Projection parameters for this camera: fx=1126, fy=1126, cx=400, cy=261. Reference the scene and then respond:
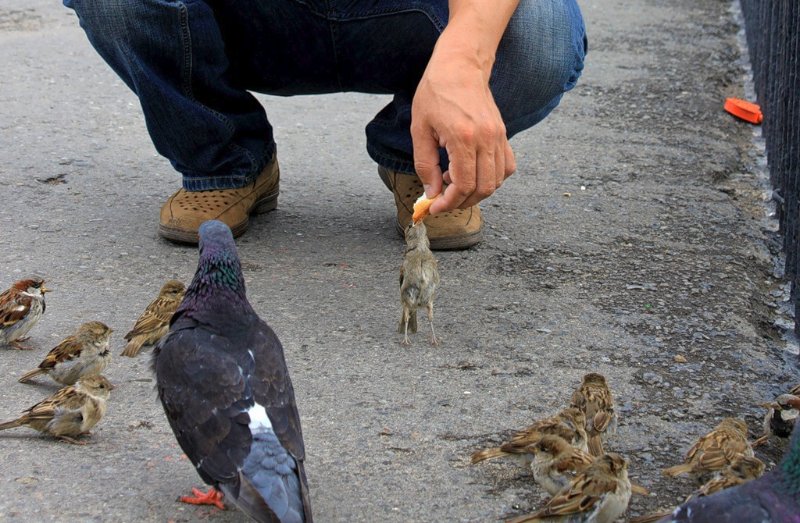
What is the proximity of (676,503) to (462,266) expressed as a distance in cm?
209

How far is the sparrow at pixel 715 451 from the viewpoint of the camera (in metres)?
Answer: 3.41

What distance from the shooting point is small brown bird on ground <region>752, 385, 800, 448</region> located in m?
3.81

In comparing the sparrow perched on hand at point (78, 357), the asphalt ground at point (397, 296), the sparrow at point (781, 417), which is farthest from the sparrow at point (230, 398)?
the sparrow at point (781, 417)

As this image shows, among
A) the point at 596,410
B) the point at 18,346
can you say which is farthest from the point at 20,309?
the point at 596,410

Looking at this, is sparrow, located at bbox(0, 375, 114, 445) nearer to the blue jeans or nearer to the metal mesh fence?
the blue jeans

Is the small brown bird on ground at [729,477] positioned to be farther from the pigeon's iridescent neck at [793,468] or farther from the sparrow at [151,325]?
the sparrow at [151,325]

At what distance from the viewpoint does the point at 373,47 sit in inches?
201

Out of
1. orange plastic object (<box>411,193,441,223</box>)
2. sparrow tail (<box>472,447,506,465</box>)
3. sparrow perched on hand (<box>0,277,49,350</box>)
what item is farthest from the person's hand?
sparrow perched on hand (<box>0,277,49,350</box>)

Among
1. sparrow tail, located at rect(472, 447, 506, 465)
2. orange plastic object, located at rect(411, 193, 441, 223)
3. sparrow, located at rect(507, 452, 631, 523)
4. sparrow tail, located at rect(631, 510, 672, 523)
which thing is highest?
orange plastic object, located at rect(411, 193, 441, 223)

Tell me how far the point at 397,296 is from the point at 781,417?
176 cm

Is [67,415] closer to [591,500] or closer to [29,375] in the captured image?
[29,375]

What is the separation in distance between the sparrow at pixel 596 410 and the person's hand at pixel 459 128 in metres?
0.75

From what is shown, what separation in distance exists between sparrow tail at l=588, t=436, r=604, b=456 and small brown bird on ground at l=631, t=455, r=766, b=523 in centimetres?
35

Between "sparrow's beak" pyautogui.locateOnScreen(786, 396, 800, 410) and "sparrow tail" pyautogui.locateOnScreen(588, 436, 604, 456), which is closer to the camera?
"sparrow tail" pyautogui.locateOnScreen(588, 436, 604, 456)
